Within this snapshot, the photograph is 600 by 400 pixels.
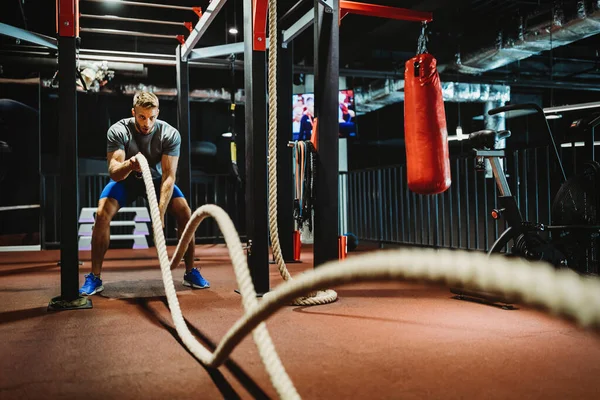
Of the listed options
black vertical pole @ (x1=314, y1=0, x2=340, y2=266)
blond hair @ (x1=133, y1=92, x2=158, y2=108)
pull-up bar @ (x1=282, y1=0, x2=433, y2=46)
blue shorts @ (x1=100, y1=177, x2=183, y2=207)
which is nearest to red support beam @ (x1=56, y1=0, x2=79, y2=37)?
blond hair @ (x1=133, y1=92, x2=158, y2=108)

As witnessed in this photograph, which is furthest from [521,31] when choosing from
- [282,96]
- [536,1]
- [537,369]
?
[537,369]

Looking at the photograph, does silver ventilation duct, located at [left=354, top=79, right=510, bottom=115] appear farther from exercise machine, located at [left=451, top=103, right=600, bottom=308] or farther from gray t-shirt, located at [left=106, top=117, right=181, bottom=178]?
gray t-shirt, located at [left=106, top=117, right=181, bottom=178]

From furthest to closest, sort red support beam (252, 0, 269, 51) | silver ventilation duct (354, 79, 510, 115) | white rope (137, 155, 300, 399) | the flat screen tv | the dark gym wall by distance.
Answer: the dark gym wall < silver ventilation duct (354, 79, 510, 115) < the flat screen tv < red support beam (252, 0, 269, 51) < white rope (137, 155, 300, 399)

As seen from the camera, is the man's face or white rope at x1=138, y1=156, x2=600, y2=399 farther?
the man's face

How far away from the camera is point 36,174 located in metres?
8.69

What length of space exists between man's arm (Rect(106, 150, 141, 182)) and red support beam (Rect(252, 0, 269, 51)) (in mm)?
1101

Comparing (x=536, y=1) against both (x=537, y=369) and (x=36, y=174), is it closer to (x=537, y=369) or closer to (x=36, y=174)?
(x=537, y=369)

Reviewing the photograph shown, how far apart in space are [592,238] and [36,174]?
27.5ft

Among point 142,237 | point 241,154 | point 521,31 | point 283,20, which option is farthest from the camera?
point 241,154

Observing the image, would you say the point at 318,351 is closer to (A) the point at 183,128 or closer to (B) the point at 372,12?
(B) the point at 372,12

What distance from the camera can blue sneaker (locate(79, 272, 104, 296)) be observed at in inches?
138

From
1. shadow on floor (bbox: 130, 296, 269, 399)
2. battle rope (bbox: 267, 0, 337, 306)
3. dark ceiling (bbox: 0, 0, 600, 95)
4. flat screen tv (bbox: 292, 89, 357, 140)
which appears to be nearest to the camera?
shadow on floor (bbox: 130, 296, 269, 399)

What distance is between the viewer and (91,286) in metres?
3.54

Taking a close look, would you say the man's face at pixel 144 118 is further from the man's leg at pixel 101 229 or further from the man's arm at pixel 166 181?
the man's leg at pixel 101 229
